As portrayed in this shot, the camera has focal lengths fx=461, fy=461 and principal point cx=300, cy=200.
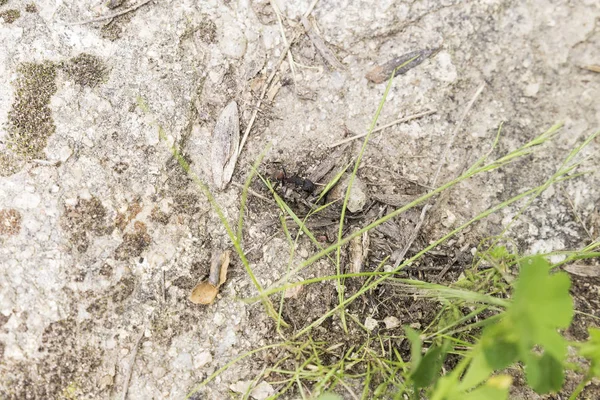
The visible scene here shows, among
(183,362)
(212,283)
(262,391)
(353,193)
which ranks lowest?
(262,391)

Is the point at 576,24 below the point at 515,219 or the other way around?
the other way around

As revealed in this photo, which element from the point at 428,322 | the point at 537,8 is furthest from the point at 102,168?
the point at 537,8

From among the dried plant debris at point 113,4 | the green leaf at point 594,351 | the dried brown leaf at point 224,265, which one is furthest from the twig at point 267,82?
the green leaf at point 594,351

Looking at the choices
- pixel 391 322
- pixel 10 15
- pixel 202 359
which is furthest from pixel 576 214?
pixel 10 15

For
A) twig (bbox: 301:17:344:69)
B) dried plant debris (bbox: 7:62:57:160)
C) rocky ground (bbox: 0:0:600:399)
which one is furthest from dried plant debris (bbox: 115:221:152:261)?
twig (bbox: 301:17:344:69)

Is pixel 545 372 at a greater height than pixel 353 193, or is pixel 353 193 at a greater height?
pixel 353 193

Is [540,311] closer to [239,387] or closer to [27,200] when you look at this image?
[239,387]

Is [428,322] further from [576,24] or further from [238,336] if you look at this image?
[576,24]
